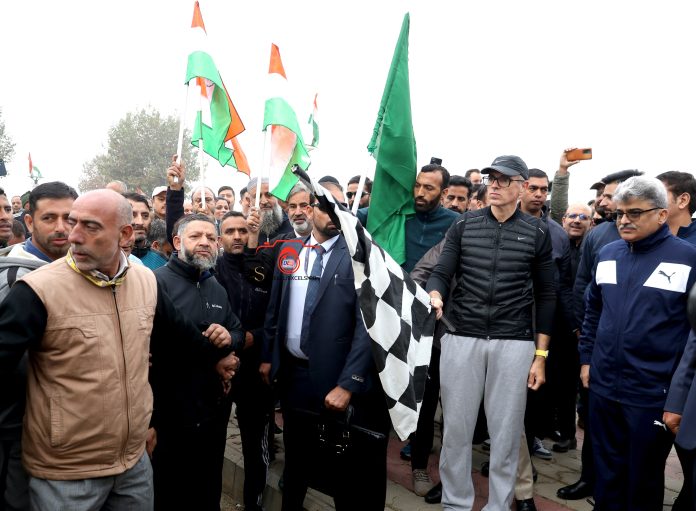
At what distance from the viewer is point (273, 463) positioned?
4.59 m

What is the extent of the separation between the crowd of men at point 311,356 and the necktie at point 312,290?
0.02 metres

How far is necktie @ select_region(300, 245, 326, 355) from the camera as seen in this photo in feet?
11.1

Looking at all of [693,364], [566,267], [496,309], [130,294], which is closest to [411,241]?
[496,309]

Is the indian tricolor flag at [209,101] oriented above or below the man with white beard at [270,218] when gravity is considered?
above

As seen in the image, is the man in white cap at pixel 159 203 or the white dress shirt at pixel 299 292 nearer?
the white dress shirt at pixel 299 292

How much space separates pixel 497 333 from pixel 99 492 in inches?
94.8

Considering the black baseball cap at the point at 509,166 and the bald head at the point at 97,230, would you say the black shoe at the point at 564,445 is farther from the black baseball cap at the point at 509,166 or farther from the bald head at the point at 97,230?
the bald head at the point at 97,230

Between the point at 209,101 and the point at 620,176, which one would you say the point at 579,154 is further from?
the point at 209,101

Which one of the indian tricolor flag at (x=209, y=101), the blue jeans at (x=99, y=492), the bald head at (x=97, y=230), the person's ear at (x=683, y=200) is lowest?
the blue jeans at (x=99, y=492)

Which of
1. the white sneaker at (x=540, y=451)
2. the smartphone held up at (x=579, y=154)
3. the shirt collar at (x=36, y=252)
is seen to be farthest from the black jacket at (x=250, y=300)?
the smartphone held up at (x=579, y=154)

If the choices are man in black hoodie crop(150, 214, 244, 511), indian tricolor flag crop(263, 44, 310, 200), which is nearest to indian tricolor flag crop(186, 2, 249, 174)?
indian tricolor flag crop(263, 44, 310, 200)

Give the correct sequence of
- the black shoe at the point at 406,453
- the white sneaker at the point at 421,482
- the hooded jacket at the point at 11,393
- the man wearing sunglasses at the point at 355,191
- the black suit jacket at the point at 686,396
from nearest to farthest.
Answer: the hooded jacket at the point at 11,393 → the black suit jacket at the point at 686,396 → the white sneaker at the point at 421,482 → the black shoe at the point at 406,453 → the man wearing sunglasses at the point at 355,191

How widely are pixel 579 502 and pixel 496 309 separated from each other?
1670 millimetres

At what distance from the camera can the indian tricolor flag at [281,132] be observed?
5.07 m
